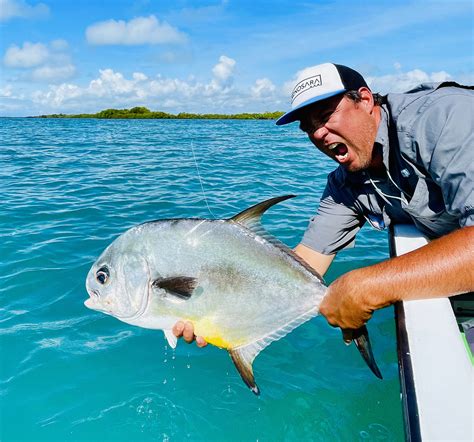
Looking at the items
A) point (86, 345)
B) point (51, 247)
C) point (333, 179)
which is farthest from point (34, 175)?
point (333, 179)

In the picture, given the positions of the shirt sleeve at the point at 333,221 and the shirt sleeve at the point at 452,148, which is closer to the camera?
the shirt sleeve at the point at 452,148

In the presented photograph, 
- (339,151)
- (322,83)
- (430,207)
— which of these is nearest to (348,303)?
(430,207)

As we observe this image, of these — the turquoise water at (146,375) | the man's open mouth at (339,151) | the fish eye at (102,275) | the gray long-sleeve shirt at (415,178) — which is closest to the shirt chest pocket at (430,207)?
the gray long-sleeve shirt at (415,178)

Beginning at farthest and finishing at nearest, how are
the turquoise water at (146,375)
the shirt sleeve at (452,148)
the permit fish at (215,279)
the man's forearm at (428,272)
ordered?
the turquoise water at (146,375), the permit fish at (215,279), the shirt sleeve at (452,148), the man's forearm at (428,272)

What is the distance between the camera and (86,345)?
12.5 ft

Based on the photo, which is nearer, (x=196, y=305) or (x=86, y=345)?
(x=196, y=305)

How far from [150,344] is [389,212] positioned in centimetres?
225

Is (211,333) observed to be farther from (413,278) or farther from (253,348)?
(413,278)

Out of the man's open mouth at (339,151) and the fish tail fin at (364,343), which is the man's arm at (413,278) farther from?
the man's open mouth at (339,151)

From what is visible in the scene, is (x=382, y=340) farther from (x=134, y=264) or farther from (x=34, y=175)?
(x=34, y=175)

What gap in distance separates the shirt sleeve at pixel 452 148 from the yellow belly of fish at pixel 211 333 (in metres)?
1.15

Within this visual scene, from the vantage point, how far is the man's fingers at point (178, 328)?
2057 mm

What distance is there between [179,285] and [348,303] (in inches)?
28.6

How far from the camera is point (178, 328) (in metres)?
2.06
